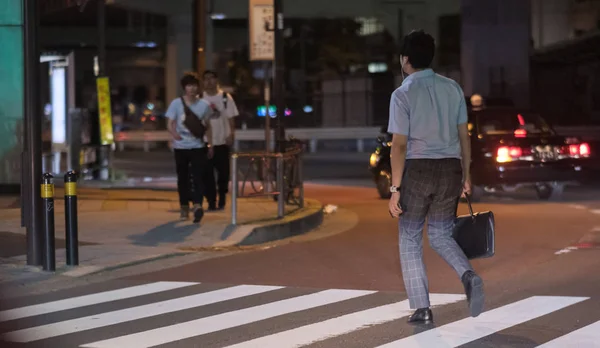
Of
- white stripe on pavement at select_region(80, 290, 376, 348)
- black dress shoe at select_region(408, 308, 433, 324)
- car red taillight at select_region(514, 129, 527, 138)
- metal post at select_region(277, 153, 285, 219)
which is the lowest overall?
white stripe on pavement at select_region(80, 290, 376, 348)

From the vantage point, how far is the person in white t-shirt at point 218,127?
14.1 metres

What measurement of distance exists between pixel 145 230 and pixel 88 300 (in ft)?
13.5

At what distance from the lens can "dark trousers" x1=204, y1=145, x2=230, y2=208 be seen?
14047mm

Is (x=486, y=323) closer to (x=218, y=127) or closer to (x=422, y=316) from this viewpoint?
(x=422, y=316)

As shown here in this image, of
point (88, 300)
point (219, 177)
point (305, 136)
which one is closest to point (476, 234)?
point (88, 300)

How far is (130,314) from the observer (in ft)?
26.4

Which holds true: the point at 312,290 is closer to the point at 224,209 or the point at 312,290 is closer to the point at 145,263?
the point at 145,263

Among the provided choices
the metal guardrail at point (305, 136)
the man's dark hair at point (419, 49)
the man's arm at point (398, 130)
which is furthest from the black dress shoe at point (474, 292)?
the metal guardrail at point (305, 136)

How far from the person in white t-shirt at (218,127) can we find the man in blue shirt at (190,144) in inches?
24.9

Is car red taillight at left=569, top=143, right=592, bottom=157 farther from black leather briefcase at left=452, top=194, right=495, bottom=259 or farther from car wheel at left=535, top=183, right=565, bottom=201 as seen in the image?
black leather briefcase at left=452, top=194, right=495, bottom=259

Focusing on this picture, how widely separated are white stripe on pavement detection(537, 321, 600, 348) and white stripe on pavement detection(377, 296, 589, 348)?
0.46 meters

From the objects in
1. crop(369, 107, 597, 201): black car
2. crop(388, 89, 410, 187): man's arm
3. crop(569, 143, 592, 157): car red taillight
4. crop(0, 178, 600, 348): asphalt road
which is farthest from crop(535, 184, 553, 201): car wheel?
crop(388, 89, 410, 187): man's arm

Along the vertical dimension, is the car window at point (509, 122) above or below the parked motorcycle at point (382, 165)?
above

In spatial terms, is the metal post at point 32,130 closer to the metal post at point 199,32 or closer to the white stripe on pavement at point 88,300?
the white stripe on pavement at point 88,300
